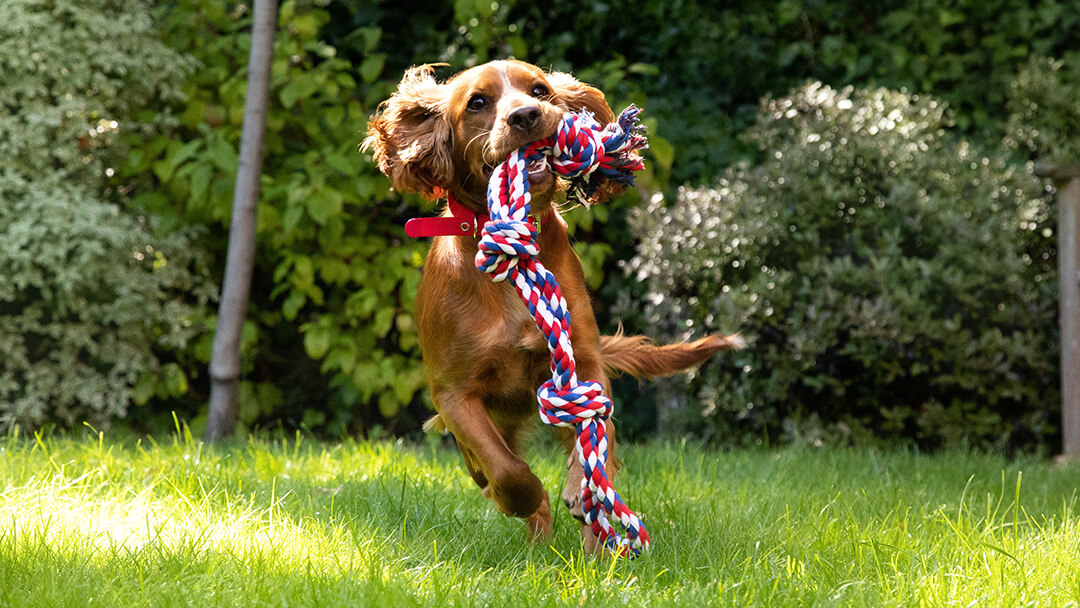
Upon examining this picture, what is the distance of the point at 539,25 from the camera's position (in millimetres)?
5531

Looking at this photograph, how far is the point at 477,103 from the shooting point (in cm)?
256

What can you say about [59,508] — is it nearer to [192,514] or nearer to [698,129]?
[192,514]

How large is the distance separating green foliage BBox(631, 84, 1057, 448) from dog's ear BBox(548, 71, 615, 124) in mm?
1603

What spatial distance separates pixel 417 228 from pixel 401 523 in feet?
2.41

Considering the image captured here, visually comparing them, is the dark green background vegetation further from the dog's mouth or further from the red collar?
the dog's mouth

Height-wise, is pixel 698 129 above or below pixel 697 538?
above

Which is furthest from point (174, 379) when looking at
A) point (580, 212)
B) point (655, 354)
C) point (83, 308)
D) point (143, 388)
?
point (655, 354)

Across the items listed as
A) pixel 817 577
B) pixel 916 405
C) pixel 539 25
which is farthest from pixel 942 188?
pixel 817 577

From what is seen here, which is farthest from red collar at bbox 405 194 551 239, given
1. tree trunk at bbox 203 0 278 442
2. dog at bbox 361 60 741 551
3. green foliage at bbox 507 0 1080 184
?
green foliage at bbox 507 0 1080 184

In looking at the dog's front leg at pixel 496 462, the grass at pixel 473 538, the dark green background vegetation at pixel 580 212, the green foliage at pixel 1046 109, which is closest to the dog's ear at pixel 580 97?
the dog's front leg at pixel 496 462

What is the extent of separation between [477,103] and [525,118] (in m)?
0.25

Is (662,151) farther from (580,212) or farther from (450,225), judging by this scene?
(450,225)

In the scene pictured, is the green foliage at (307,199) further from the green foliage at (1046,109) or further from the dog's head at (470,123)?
the green foliage at (1046,109)

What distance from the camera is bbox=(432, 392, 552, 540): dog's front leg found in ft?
7.70
